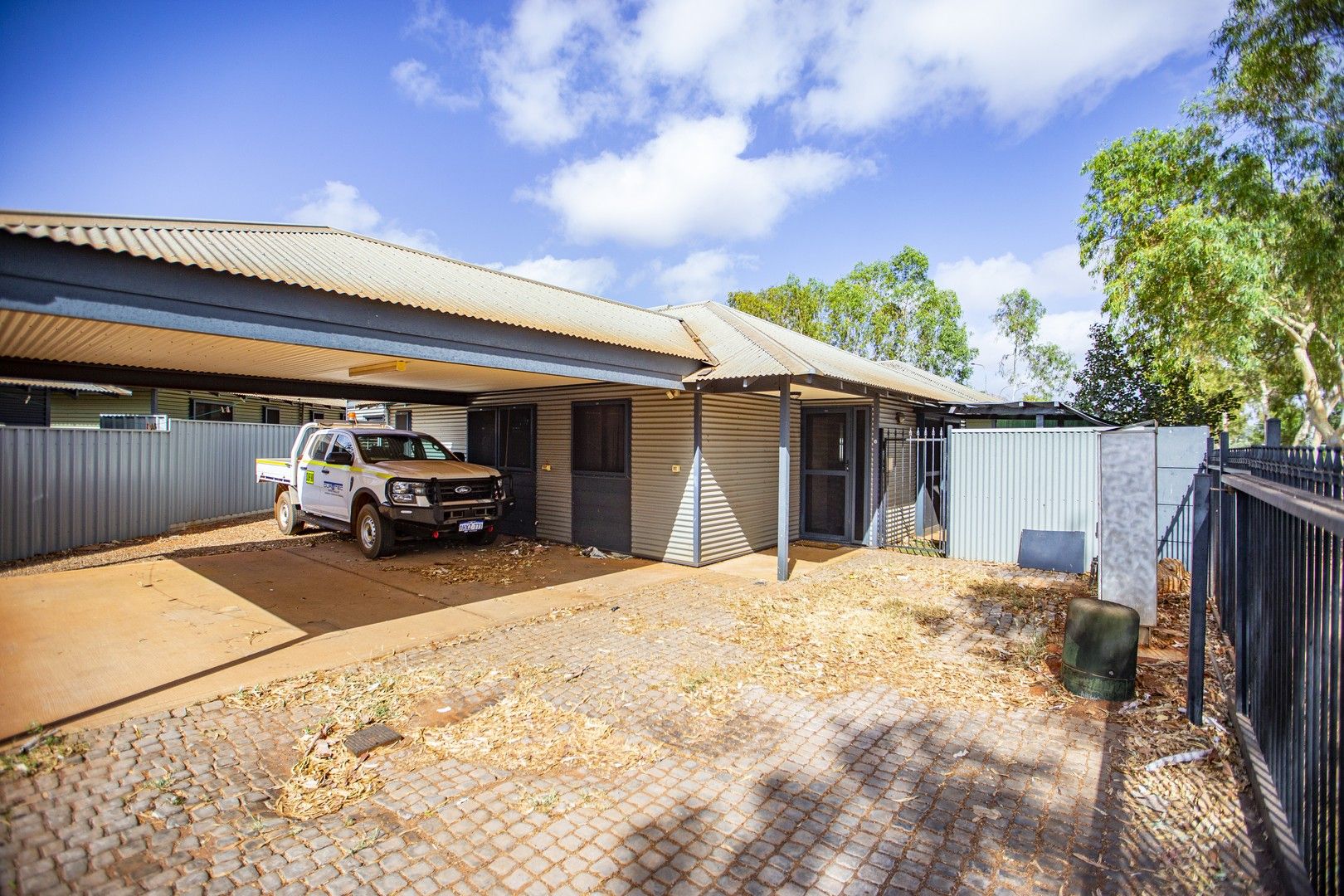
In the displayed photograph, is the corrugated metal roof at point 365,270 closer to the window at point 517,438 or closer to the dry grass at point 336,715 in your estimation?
the window at point 517,438

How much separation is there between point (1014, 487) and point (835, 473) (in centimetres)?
290

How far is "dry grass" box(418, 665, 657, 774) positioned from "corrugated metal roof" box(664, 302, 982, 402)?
522cm

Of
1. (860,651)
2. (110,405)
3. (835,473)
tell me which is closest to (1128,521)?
(860,651)

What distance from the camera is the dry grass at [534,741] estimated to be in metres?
3.67

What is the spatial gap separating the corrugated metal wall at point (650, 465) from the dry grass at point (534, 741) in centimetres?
520

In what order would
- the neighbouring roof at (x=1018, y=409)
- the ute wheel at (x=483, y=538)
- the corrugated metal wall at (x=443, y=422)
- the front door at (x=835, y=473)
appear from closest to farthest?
the ute wheel at (x=483, y=538) < the front door at (x=835, y=473) < the neighbouring roof at (x=1018, y=409) < the corrugated metal wall at (x=443, y=422)

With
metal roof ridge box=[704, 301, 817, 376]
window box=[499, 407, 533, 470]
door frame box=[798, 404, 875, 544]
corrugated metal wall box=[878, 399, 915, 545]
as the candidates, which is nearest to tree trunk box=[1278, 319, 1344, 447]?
corrugated metal wall box=[878, 399, 915, 545]

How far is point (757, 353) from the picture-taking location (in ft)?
30.1

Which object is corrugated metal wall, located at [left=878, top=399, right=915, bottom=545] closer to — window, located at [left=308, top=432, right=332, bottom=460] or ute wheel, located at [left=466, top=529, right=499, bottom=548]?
ute wheel, located at [left=466, top=529, right=499, bottom=548]

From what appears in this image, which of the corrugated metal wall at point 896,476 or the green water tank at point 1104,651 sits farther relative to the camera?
the corrugated metal wall at point 896,476

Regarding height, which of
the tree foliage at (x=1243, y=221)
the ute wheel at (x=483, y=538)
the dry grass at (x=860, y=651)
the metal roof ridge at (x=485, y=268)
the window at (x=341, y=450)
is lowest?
the dry grass at (x=860, y=651)

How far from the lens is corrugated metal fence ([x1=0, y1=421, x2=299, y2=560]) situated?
924cm

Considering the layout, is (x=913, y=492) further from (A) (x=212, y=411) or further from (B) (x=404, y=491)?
(A) (x=212, y=411)

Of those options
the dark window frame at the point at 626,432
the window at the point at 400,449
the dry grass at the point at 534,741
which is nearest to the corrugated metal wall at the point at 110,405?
the window at the point at 400,449
